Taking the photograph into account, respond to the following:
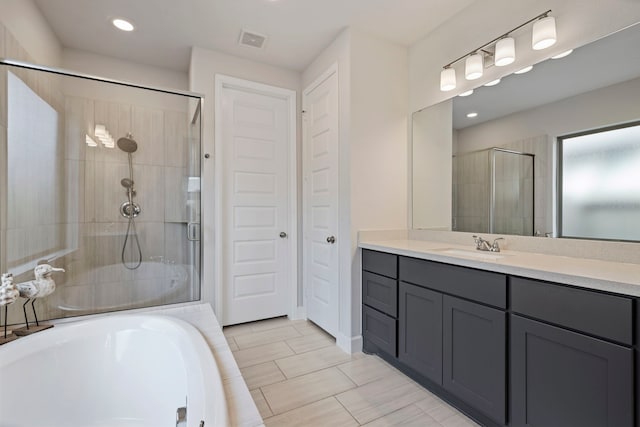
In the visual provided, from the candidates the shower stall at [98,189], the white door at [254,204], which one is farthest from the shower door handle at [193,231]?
the white door at [254,204]

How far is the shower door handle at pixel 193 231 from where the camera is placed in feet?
8.07

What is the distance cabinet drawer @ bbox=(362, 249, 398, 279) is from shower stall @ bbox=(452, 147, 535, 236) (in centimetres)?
64

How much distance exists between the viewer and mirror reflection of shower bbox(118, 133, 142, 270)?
7.24 ft

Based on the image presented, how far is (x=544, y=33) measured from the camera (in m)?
1.57

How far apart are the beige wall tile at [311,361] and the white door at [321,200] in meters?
0.23

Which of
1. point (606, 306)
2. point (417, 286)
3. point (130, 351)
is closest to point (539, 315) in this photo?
point (606, 306)

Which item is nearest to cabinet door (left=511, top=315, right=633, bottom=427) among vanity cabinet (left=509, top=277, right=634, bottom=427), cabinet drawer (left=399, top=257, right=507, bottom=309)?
vanity cabinet (left=509, top=277, right=634, bottom=427)

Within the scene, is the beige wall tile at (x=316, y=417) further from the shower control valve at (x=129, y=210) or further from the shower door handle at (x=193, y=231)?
the shower control valve at (x=129, y=210)

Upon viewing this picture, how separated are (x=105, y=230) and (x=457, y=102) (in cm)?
282

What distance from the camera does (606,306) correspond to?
3.34 feet

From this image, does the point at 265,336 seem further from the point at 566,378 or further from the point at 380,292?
the point at 566,378

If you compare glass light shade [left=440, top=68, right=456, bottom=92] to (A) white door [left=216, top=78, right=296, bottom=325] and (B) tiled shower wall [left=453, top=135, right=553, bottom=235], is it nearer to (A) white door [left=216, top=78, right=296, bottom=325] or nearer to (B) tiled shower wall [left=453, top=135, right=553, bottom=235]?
(B) tiled shower wall [left=453, top=135, right=553, bottom=235]

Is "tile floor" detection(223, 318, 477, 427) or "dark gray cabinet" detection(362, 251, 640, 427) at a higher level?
"dark gray cabinet" detection(362, 251, 640, 427)

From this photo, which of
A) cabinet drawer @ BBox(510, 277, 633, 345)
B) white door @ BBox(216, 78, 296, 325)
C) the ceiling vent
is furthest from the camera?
white door @ BBox(216, 78, 296, 325)
